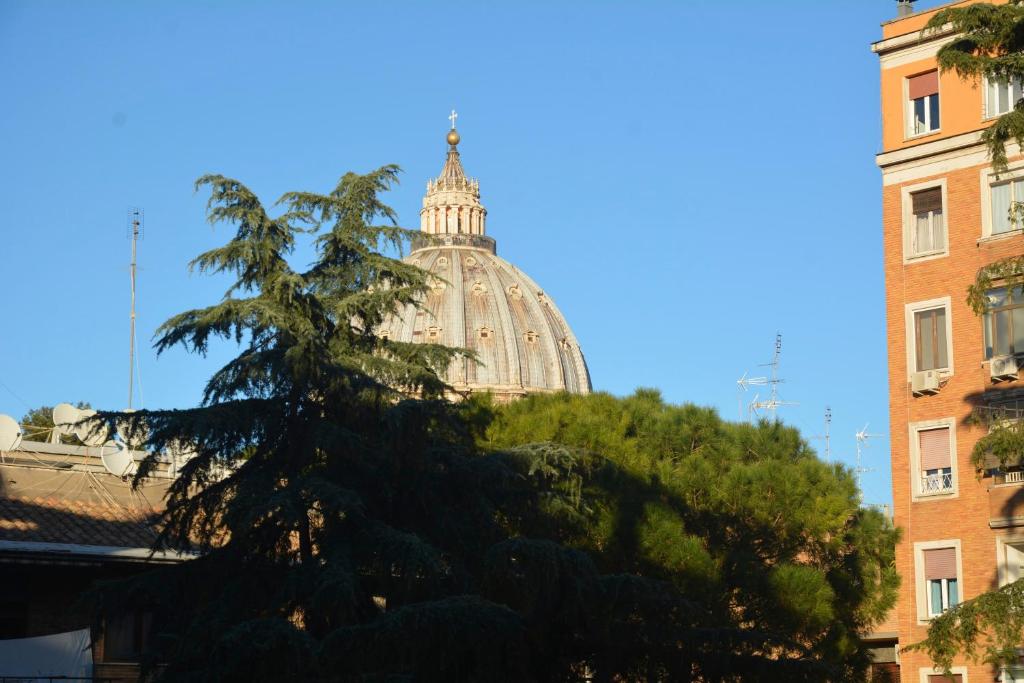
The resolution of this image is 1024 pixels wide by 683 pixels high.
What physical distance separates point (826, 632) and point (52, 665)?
14130 millimetres

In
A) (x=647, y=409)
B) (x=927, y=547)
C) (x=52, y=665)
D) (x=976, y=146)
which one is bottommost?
(x=52, y=665)

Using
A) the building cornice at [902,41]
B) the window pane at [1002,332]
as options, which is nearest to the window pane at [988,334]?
the window pane at [1002,332]

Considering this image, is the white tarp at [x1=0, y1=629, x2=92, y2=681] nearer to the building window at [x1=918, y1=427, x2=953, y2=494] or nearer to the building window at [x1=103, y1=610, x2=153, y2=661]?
the building window at [x1=103, y1=610, x2=153, y2=661]

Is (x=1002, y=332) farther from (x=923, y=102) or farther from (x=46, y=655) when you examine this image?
(x=46, y=655)

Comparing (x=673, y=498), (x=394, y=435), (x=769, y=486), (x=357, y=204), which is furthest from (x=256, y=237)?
(x=769, y=486)

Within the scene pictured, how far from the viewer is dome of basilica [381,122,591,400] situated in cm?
12938

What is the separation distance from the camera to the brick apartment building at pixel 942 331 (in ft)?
95.2

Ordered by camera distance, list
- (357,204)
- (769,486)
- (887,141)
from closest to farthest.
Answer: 1. (357,204)
2. (887,141)
3. (769,486)

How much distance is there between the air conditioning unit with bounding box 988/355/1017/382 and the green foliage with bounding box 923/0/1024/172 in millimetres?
10645

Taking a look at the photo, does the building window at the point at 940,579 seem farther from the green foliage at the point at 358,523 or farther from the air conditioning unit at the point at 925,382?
the green foliage at the point at 358,523

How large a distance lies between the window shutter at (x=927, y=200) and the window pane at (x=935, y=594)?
6.57 metres

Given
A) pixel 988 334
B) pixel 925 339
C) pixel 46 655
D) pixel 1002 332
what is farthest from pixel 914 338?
pixel 46 655

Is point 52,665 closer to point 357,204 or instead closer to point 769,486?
point 357,204

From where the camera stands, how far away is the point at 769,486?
33969mm
